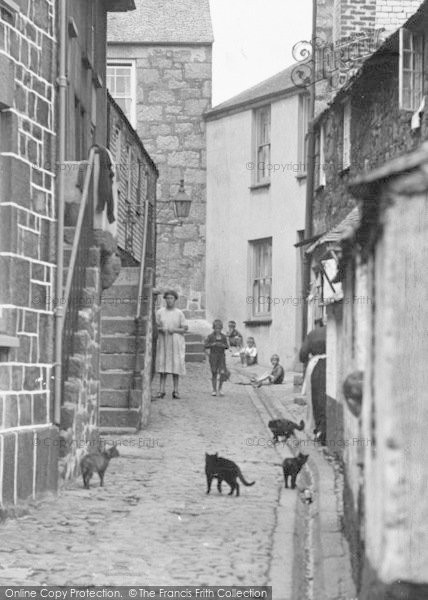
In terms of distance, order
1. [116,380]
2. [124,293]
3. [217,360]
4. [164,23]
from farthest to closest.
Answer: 1. [164,23]
2. [217,360]
3. [124,293]
4. [116,380]

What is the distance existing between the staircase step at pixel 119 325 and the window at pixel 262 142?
47.3 feet

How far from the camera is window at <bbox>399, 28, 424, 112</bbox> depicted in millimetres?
18609

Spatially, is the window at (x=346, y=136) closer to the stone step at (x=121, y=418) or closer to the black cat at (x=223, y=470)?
the stone step at (x=121, y=418)

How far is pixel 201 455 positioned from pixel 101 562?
6815 mm

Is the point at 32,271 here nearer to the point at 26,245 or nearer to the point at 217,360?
the point at 26,245

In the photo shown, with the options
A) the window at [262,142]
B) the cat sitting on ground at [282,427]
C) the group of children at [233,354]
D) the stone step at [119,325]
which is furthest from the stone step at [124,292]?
the window at [262,142]

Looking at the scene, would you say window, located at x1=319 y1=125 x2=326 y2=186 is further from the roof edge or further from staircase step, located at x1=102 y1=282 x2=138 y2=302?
staircase step, located at x1=102 y1=282 x2=138 y2=302

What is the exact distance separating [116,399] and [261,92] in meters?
16.4

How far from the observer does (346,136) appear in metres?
24.3

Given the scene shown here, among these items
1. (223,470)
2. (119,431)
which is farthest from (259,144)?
(223,470)

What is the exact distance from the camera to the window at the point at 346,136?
24031 millimetres

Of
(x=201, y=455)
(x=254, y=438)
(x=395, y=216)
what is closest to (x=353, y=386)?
(x=395, y=216)

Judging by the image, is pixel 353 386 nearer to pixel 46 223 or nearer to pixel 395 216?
pixel 395 216

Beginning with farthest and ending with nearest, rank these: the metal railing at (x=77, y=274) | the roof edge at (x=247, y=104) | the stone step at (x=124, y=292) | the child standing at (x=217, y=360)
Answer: the roof edge at (x=247, y=104) → the child standing at (x=217, y=360) → the stone step at (x=124, y=292) → the metal railing at (x=77, y=274)
